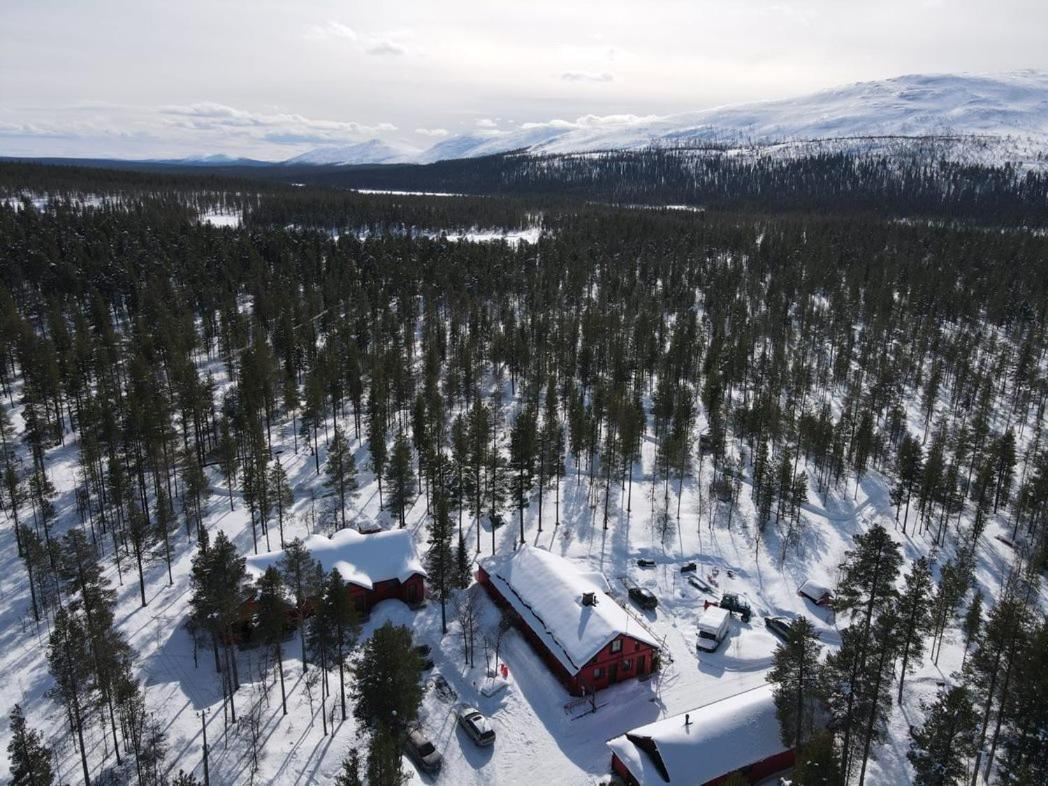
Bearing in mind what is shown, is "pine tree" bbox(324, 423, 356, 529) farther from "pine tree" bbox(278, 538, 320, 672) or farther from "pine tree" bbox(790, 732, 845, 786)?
"pine tree" bbox(790, 732, 845, 786)

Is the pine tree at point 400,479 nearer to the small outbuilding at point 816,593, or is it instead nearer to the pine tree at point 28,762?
the pine tree at point 28,762

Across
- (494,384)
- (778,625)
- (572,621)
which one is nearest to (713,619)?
(778,625)

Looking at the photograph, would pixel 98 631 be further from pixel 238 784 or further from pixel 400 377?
pixel 400 377

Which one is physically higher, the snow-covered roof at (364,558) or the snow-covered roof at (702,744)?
the snow-covered roof at (364,558)

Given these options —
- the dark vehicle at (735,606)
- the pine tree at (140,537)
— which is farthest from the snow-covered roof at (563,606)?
the pine tree at (140,537)

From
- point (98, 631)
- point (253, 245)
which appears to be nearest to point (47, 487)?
point (98, 631)

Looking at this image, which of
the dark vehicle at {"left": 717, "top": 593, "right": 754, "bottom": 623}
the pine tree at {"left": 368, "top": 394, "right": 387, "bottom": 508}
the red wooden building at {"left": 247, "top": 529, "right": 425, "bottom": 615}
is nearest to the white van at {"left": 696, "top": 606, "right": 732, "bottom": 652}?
the dark vehicle at {"left": 717, "top": 593, "right": 754, "bottom": 623}
